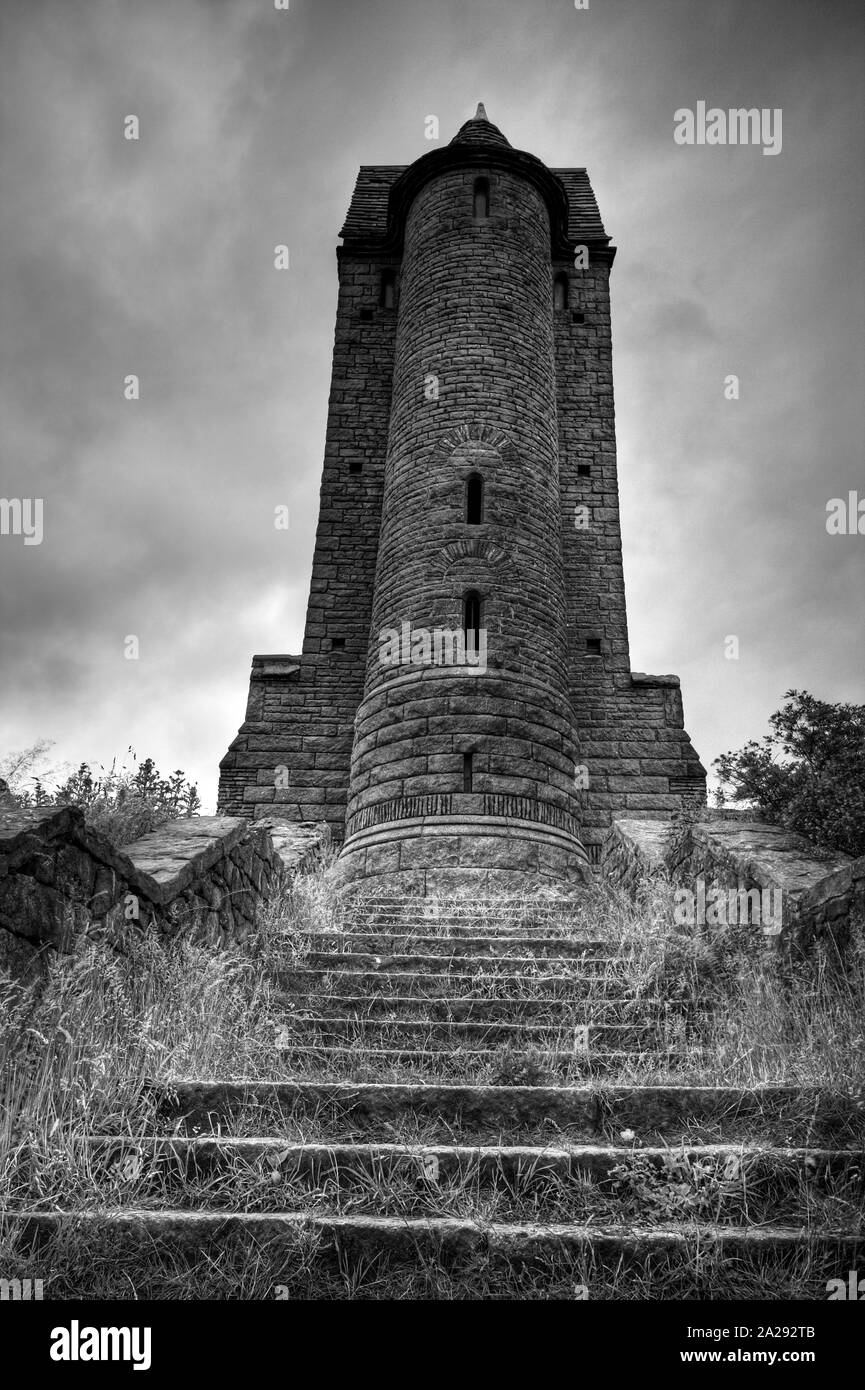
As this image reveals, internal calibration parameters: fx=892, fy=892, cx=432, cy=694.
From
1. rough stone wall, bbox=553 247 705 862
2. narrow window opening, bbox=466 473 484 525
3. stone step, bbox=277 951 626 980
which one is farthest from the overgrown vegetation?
narrow window opening, bbox=466 473 484 525

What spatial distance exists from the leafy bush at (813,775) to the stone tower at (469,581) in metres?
1.49

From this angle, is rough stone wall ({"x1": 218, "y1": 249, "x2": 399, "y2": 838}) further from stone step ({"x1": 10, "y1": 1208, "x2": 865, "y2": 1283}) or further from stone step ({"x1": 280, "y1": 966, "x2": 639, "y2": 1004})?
stone step ({"x1": 10, "y1": 1208, "x2": 865, "y2": 1283})

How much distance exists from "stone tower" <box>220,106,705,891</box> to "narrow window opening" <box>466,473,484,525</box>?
32 mm

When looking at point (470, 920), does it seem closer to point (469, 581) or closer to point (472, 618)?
point (472, 618)

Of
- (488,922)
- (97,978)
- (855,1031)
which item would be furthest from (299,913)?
(855,1031)

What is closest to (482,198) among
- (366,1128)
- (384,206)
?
(384,206)

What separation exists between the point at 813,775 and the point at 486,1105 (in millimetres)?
5477

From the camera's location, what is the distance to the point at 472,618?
35.8ft

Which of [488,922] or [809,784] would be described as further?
[809,784]

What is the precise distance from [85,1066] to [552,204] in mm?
15175

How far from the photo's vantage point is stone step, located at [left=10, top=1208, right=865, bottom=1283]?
2.45 m

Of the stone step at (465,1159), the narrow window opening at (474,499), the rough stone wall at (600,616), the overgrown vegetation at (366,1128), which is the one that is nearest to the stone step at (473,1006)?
the overgrown vegetation at (366,1128)

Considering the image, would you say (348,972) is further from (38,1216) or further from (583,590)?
(583,590)

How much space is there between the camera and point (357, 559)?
14.2 meters
